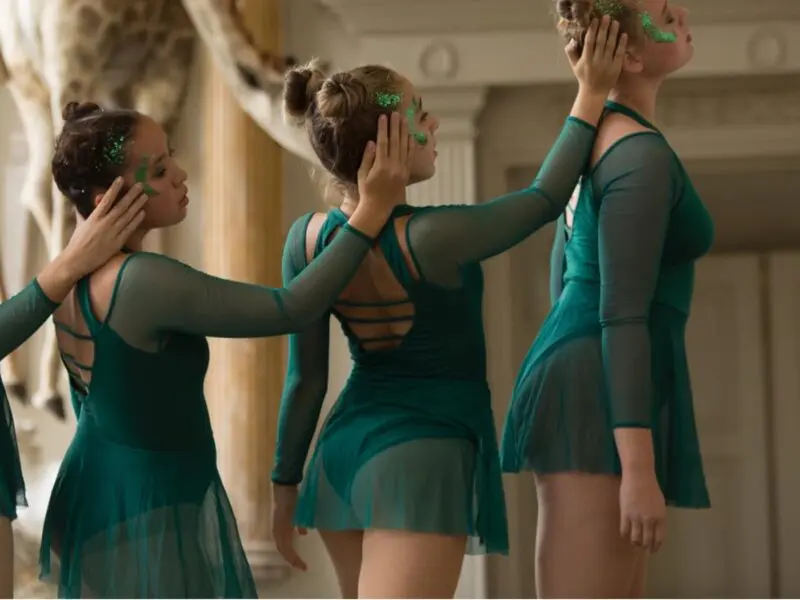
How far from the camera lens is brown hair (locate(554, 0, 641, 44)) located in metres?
1.86

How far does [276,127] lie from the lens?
406 centimetres

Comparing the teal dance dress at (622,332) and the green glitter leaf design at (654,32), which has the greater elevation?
the green glitter leaf design at (654,32)

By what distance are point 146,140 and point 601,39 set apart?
653mm

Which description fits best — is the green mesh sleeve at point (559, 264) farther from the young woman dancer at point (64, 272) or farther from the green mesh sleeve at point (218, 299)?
the young woman dancer at point (64, 272)

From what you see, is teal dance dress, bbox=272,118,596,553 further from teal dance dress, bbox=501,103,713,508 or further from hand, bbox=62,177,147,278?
hand, bbox=62,177,147,278

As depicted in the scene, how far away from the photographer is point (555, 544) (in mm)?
1848

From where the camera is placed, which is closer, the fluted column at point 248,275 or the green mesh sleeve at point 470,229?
the green mesh sleeve at point 470,229

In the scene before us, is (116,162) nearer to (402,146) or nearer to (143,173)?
(143,173)

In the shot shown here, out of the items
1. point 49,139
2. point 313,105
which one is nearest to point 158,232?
point 49,139

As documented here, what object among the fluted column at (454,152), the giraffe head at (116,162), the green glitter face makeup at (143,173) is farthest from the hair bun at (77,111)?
the fluted column at (454,152)

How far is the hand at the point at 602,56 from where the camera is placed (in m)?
1.85

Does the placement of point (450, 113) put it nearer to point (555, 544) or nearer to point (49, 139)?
point (49, 139)

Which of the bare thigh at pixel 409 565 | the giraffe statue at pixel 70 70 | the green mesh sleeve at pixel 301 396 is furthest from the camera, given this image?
the giraffe statue at pixel 70 70

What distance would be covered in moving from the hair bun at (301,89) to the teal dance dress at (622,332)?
0.41 meters
